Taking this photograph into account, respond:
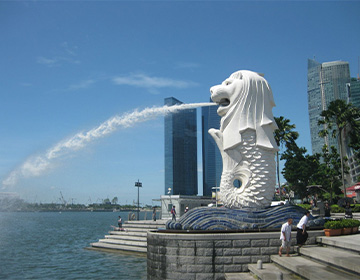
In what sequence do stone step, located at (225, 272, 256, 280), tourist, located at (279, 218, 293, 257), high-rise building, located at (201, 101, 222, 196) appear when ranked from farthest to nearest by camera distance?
high-rise building, located at (201, 101, 222, 196), tourist, located at (279, 218, 293, 257), stone step, located at (225, 272, 256, 280)

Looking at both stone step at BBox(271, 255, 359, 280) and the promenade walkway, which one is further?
the promenade walkway

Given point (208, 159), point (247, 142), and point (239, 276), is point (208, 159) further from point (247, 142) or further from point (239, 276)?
point (239, 276)

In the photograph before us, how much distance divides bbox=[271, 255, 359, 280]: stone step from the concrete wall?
2.76 ft

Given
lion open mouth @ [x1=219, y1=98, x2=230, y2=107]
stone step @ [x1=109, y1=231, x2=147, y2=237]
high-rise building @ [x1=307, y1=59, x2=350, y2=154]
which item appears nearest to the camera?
lion open mouth @ [x1=219, y1=98, x2=230, y2=107]

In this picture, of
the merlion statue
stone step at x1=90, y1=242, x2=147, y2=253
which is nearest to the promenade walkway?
the merlion statue

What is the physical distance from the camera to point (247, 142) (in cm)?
1602

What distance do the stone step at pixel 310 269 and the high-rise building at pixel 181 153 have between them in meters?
69.4

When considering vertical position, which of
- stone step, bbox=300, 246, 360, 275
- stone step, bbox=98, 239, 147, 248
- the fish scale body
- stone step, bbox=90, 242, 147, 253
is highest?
the fish scale body

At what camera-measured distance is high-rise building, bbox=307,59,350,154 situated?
166 meters

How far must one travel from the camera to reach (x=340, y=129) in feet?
112

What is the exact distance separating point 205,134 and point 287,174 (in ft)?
311

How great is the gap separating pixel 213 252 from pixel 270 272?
2.36m

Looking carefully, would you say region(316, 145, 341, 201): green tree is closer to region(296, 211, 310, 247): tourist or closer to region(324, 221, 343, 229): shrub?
region(324, 221, 343, 229): shrub

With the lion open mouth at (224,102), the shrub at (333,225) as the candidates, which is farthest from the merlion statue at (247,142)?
the shrub at (333,225)
